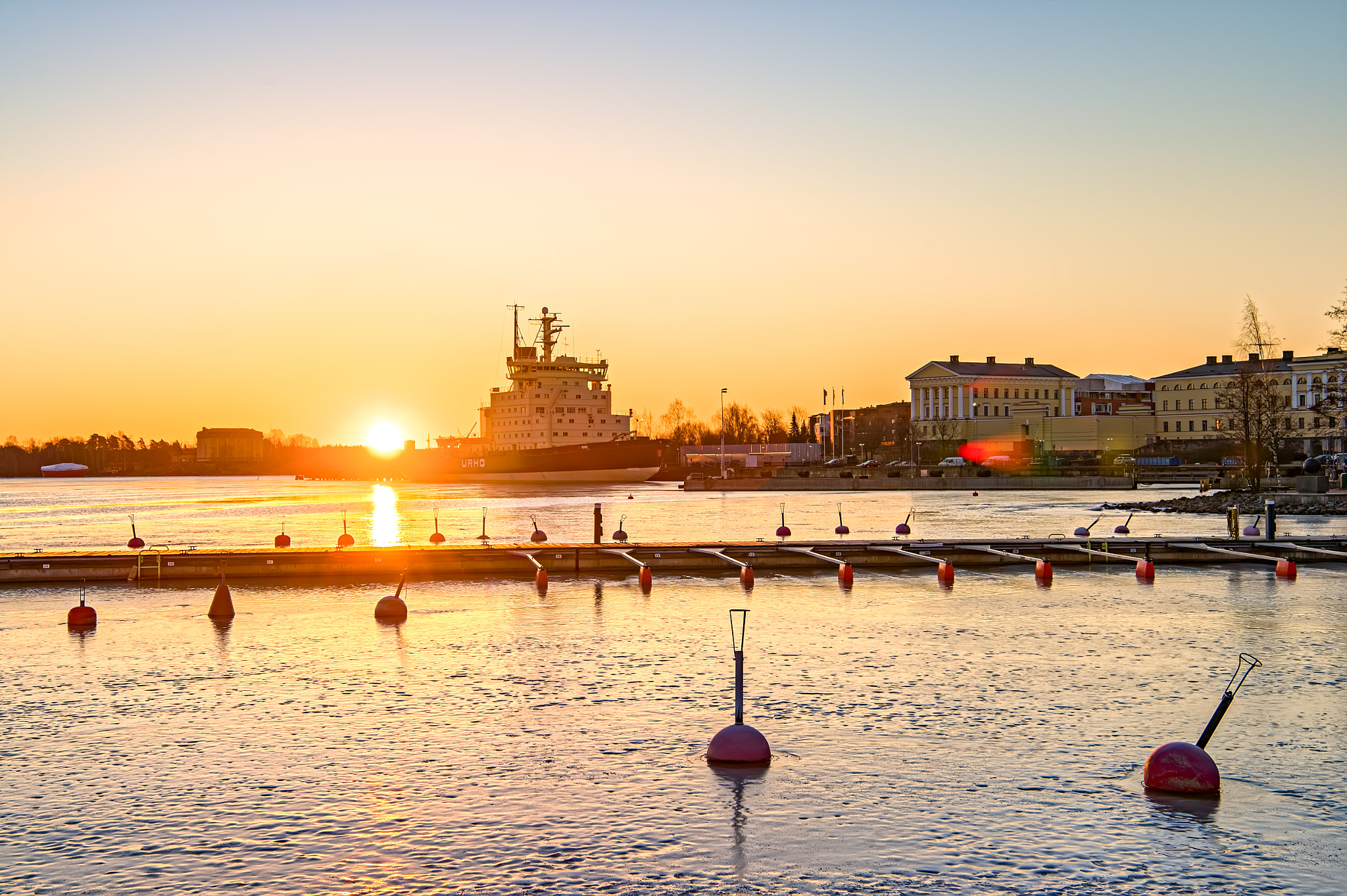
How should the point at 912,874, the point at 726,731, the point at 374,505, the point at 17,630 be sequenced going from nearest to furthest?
1. the point at 912,874
2. the point at 726,731
3. the point at 17,630
4. the point at 374,505

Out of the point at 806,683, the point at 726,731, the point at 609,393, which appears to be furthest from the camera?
the point at 609,393

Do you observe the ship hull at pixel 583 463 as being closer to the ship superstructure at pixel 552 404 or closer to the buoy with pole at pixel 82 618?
the ship superstructure at pixel 552 404

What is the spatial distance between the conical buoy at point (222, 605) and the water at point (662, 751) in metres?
0.31

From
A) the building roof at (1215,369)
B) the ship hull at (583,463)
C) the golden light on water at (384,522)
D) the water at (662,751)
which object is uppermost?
the building roof at (1215,369)

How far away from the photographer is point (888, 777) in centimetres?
1082

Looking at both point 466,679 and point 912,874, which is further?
point 466,679

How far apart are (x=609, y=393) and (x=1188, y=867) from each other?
5837 inches

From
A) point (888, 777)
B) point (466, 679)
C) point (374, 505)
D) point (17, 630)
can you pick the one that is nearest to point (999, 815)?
point (888, 777)

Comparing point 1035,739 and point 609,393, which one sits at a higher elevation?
point 609,393

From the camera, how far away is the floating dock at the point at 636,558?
30938mm

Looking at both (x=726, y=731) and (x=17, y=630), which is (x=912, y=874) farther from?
(x=17, y=630)

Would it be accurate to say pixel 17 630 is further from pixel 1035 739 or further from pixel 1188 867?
pixel 1188 867

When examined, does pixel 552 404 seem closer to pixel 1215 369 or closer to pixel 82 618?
pixel 1215 369

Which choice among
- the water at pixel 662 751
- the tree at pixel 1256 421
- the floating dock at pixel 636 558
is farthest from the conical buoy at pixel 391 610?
the tree at pixel 1256 421
